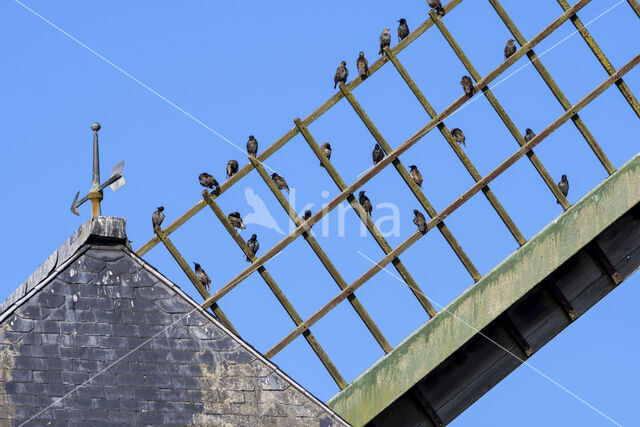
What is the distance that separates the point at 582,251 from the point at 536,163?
0.96 metres

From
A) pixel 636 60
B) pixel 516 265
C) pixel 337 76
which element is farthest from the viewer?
pixel 337 76

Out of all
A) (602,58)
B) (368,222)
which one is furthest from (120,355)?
(602,58)

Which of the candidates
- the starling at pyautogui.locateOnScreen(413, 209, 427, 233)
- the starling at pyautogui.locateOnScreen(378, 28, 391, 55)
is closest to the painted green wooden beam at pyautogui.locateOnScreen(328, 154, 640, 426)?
the starling at pyautogui.locateOnScreen(413, 209, 427, 233)

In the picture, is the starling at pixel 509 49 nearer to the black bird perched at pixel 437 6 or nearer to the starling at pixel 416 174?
the black bird perched at pixel 437 6

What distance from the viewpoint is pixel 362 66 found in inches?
722

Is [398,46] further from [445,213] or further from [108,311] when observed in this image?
[108,311]

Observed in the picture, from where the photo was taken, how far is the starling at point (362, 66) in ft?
59.4

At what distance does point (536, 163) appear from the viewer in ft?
58.8

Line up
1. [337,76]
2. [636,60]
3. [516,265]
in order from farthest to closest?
[337,76] < [636,60] < [516,265]

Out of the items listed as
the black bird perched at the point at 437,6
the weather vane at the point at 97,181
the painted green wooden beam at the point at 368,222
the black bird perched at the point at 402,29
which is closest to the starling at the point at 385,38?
the black bird perched at the point at 402,29

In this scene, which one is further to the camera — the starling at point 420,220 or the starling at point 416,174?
the starling at point 416,174

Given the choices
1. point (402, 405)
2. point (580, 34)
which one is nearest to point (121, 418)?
point (402, 405)

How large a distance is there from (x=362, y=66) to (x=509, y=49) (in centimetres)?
160

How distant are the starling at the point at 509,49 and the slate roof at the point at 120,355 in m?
5.45
